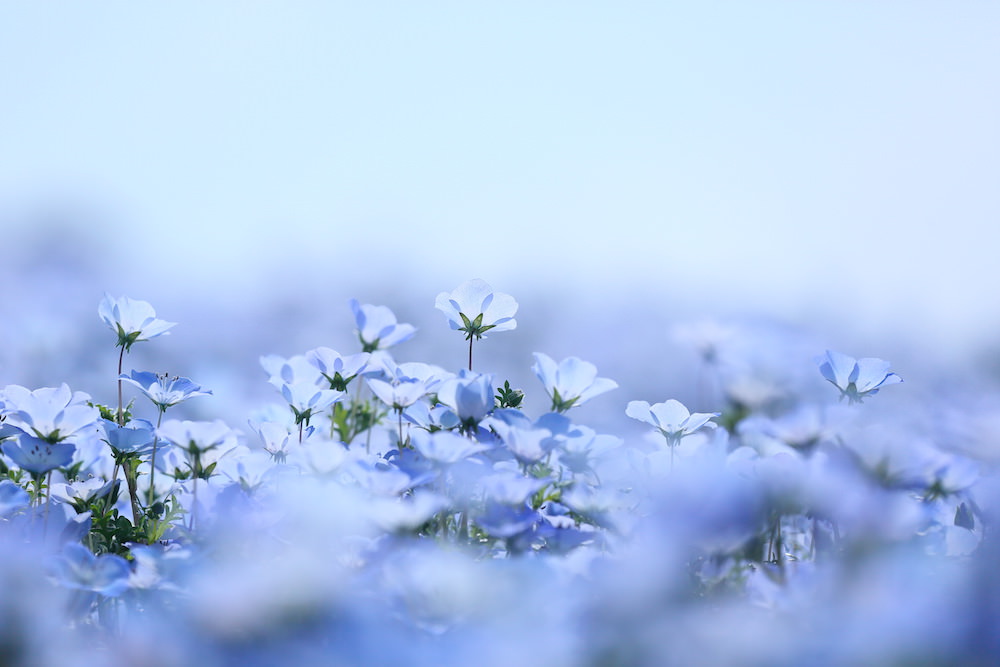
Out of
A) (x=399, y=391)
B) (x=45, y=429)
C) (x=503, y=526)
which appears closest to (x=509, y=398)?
(x=399, y=391)

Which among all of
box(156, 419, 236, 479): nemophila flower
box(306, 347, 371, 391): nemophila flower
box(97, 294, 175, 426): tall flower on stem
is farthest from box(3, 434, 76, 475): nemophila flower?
box(306, 347, 371, 391): nemophila flower

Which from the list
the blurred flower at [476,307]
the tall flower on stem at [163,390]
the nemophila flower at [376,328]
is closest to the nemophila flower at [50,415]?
the tall flower on stem at [163,390]

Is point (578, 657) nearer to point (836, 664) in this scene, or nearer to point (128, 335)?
point (836, 664)

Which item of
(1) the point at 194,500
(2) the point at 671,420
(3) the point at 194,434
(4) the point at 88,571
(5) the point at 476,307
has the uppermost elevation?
(5) the point at 476,307

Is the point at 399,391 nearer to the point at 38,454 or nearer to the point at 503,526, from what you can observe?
the point at 503,526

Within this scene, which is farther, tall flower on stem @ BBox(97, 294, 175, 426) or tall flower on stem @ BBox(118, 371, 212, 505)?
tall flower on stem @ BBox(97, 294, 175, 426)

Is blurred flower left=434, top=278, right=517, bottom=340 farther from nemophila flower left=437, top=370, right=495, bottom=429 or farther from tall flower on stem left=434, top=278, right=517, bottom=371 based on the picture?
nemophila flower left=437, top=370, right=495, bottom=429
